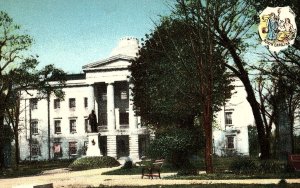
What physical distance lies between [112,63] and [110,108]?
670 centimetres

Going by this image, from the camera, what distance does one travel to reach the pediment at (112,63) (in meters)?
66.5

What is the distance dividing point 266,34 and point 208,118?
20.7 feet

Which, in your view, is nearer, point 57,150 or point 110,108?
point 110,108

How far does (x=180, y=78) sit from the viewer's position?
109 ft

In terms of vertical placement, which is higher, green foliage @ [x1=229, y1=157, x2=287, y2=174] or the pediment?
the pediment

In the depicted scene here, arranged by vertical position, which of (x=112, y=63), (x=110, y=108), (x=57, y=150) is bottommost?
(x=57, y=150)

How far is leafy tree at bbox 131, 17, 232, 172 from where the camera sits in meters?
22.9

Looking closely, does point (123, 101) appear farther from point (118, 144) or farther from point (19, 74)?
point (19, 74)

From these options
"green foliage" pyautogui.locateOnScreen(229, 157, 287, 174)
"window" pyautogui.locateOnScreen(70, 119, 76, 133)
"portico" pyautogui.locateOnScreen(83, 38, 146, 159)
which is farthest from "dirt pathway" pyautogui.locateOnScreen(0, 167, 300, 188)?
"window" pyautogui.locateOnScreen(70, 119, 76, 133)

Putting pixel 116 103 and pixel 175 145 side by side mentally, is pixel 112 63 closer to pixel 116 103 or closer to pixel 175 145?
pixel 116 103

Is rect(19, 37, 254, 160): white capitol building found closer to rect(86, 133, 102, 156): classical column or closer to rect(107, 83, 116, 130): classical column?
rect(107, 83, 116, 130): classical column

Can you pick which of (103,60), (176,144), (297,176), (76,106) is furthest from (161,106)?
(76,106)

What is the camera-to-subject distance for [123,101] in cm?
7069

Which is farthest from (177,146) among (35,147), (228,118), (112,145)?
(35,147)
